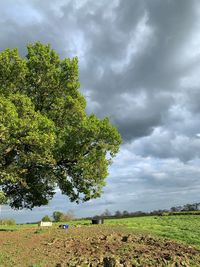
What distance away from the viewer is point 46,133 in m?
23.5

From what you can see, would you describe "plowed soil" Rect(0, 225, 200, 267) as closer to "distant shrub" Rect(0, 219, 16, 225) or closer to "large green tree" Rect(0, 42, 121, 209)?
"large green tree" Rect(0, 42, 121, 209)

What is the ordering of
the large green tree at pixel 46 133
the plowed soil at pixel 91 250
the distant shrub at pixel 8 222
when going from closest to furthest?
the plowed soil at pixel 91 250 → the large green tree at pixel 46 133 → the distant shrub at pixel 8 222

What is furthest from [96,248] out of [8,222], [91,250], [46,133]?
[8,222]

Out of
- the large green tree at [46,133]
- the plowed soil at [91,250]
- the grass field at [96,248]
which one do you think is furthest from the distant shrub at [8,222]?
the plowed soil at [91,250]

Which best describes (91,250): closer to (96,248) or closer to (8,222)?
(96,248)

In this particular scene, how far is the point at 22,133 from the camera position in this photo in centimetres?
2291

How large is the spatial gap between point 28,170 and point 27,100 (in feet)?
17.8

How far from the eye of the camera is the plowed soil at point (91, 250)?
1616 centimetres

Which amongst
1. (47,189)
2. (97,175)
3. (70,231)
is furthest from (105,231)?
(47,189)

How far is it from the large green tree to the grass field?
4232 millimetres

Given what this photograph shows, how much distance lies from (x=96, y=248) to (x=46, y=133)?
8.07m

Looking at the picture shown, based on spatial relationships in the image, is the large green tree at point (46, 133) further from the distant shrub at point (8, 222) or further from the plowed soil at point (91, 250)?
the distant shrub at point (8, 222)

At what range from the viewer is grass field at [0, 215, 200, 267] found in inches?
639

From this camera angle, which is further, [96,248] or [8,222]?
[8,222]
